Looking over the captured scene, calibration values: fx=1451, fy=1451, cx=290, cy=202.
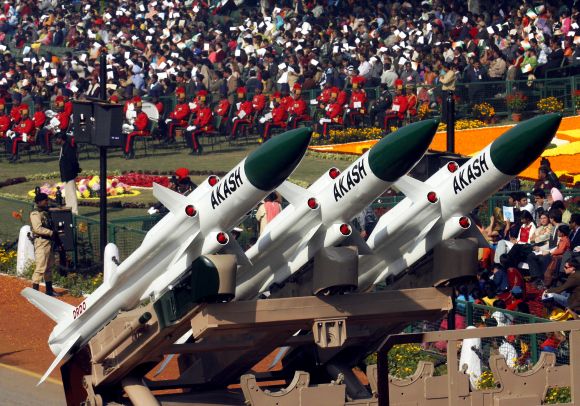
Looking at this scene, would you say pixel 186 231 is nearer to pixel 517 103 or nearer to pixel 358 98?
pixel 358 98

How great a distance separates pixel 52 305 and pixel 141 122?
22.8m

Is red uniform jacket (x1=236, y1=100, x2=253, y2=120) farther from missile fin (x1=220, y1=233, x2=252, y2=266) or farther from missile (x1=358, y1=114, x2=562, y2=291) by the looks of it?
missile fin (x1=220, y1=233, x2=252, y2=266)

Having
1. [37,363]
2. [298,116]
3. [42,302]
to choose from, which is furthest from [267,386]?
[298,116]

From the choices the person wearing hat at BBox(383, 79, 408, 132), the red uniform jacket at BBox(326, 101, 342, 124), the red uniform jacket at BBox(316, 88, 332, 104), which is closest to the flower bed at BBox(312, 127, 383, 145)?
the red uniform jacket at BBox(326, 101, 342, 124)

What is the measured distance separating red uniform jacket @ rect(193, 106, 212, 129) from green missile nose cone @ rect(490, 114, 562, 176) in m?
25.5

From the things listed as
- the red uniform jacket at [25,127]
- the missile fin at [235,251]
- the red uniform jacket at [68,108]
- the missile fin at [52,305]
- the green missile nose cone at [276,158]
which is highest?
the green missile nose cone at [276,158]

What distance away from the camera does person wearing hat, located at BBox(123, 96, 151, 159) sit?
42938 mm

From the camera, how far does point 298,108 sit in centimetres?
4225

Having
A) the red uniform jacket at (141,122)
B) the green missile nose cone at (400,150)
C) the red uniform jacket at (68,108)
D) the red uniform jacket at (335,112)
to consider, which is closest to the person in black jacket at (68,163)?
the red uniform jacket at (141,122)

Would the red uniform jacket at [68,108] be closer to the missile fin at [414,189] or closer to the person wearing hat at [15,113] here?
the person wearing hat at [15,113]

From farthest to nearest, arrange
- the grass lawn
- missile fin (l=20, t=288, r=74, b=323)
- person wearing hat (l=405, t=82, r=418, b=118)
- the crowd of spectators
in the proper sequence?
the crowd of spectators → person wearing hat (l=405, t=82, r=418, b=118) → the grass lawn → missile fin (l=20, t=288, r=74, b=323)

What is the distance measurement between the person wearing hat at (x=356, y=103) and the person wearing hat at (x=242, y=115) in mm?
3015

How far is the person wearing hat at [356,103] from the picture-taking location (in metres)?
42.2

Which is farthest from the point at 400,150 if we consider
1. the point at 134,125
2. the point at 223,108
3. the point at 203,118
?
the point at 223,108
